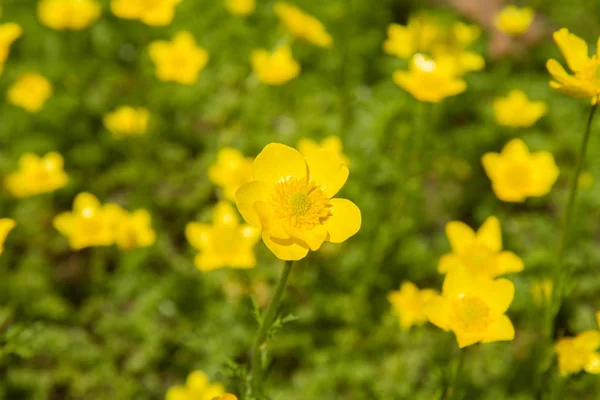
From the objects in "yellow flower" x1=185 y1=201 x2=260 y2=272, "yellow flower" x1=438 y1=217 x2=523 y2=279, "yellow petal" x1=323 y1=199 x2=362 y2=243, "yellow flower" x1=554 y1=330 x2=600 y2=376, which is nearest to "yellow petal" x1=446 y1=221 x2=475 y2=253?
"yellow flower" x1=438 y1=217 x2=523 y2=279

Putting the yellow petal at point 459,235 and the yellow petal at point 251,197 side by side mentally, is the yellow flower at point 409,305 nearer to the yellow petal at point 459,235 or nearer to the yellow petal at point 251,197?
the yellow petal at point 459,235

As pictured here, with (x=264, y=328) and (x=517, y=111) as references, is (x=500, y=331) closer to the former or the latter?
(x=264, y=328)

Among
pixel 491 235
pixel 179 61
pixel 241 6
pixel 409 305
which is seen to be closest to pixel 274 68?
pixel 179 61

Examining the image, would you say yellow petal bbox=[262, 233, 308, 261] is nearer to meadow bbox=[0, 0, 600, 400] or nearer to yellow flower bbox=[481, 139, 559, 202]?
meadow bbox=[0, 0, 600, 400]

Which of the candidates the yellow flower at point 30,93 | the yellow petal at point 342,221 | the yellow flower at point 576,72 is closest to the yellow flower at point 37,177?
the yellow flower at point 30,93

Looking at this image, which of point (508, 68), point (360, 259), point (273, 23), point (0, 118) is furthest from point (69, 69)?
point (508, 68)

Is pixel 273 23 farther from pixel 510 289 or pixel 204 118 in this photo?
pixel 510 289

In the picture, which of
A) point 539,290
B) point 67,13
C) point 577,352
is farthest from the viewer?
point 67,13
